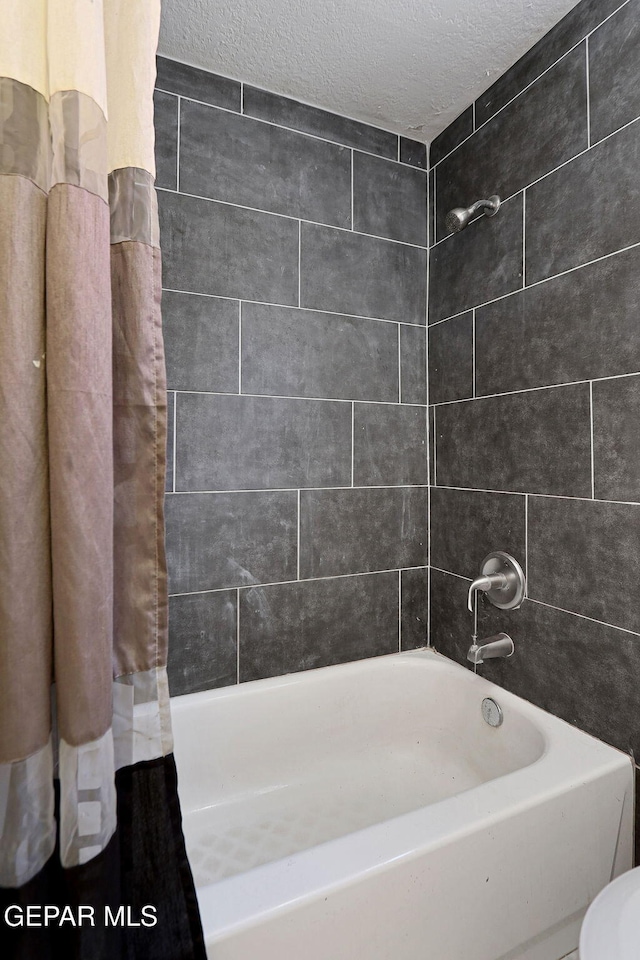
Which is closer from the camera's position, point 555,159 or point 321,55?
point 555,159

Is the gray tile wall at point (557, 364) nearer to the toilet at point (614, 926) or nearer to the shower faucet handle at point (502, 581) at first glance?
the shower faucet handle at point (502, 581)

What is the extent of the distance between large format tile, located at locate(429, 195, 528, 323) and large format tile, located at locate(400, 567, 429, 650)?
0.97m

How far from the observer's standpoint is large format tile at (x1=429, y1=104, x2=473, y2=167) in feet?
5.70

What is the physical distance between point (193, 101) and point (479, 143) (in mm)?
921

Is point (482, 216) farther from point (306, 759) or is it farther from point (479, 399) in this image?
point (306, 759)

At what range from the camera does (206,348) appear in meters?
1.58

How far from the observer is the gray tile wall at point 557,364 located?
1.25m

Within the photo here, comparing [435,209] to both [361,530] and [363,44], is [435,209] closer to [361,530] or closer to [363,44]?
[363,44]

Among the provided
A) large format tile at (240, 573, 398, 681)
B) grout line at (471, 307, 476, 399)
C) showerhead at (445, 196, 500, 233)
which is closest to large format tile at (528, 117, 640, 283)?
showerhead at (445, 196, 500, 233)

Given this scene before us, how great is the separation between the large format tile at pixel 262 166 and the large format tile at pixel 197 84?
Answer: 3 centimetres

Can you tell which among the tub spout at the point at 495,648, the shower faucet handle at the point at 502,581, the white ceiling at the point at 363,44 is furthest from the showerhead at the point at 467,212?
the tub spout at the point at 495,648

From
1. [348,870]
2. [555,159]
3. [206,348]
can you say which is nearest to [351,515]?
[206,348]

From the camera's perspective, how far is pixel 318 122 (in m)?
1.74

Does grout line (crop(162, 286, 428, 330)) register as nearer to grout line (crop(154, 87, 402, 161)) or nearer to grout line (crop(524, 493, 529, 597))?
grout line (crop(154, 87, 402, 161))
